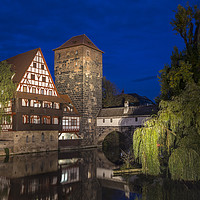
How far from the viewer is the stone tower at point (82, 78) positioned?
42.2m

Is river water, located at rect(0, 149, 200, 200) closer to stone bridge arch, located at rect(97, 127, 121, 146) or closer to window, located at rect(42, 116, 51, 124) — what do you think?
window, located at rect(42, 116, 51, 124)

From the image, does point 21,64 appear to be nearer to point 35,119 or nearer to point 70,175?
point 35,119

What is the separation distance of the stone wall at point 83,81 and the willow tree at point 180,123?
27933mm

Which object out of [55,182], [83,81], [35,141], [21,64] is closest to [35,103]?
[35,141]

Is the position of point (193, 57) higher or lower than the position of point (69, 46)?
lower

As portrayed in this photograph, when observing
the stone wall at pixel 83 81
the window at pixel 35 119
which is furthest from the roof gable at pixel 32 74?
the stone wall at pixel 83 81

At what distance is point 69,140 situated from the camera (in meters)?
39.3

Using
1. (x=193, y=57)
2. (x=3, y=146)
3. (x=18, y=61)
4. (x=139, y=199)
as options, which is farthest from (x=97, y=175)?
(x=18, y=61)

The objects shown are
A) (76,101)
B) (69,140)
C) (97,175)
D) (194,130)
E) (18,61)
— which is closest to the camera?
(194,130)

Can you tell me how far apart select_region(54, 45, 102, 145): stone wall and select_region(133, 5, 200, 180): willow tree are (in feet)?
91.6

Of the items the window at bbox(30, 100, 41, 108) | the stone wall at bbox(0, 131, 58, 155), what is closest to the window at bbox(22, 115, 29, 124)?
the stone wall at bbox(0, 131, 58, 155)

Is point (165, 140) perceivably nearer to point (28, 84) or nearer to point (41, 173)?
point (41, 173)

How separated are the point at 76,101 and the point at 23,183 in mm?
27091

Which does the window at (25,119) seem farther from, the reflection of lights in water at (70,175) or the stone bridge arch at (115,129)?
the stone bridge arch at (115,129)
